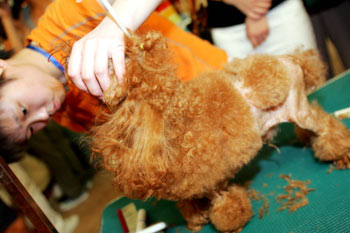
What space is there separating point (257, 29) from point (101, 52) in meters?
0.96

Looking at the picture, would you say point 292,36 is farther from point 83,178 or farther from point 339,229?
point 83,178

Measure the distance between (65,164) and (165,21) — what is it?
5.93ft

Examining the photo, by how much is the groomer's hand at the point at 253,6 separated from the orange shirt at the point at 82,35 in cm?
23

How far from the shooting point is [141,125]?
74 cm

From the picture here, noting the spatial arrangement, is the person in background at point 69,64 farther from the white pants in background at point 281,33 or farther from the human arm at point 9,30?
the human arm at point 9,30

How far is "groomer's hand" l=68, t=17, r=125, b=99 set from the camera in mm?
635

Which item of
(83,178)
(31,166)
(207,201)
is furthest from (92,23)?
(83,178)

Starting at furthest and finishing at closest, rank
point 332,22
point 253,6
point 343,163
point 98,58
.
A: point 332,22 → point 253,6 → point 343,163 → point 98,58

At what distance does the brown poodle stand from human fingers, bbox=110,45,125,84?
18 mm

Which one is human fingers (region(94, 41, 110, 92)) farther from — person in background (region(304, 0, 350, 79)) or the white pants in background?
person in background (region(304, 0, 350, 79))

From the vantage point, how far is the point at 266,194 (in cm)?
107

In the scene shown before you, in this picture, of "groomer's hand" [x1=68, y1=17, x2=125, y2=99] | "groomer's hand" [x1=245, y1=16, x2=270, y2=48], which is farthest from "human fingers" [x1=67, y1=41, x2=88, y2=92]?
"groomer's hand" [x1=245, y1=16, x2=270, y2=48]

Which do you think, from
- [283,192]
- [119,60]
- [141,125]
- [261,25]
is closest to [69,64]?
[119,60]

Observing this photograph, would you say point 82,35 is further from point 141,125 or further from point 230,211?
point 230,211
